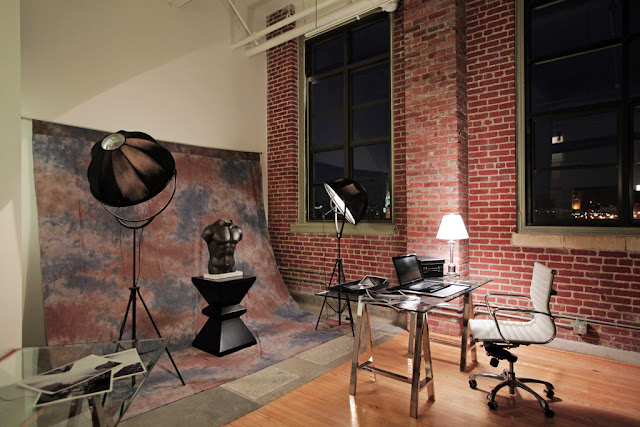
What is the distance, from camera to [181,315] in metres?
4.39

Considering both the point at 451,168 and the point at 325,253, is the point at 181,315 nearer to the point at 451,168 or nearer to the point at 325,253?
the point at 325,253

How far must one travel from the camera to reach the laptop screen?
3316 millimetres

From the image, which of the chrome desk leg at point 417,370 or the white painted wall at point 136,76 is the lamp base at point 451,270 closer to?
the chrome desk leg at point 417,370

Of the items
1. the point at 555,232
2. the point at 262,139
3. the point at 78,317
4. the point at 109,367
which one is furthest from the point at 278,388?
the point at 262,139

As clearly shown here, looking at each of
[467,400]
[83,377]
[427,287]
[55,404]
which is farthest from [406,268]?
[55,404]

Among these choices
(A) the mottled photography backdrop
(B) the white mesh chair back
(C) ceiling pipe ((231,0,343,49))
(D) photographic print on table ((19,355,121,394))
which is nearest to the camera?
(D) photographic print on table ((19,355,121,394))

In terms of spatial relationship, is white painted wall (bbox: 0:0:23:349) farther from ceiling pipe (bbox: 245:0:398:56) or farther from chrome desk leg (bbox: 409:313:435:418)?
ceiling pipe (bbox: 245:0:398:56)

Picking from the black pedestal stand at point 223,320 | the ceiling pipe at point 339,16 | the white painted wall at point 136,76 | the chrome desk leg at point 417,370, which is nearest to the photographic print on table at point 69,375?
the chrome desk leg at point 417,370

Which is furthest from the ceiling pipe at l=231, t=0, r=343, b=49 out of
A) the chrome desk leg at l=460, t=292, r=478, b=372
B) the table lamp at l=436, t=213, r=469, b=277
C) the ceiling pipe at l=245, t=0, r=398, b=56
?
the chrome desk leg at l=460, t=292, r=478, b=372

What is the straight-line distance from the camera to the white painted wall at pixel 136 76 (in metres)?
3.78

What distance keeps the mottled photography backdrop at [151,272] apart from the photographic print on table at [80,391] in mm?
1586

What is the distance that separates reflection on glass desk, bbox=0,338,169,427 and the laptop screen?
213cm

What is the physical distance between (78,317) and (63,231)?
868 mm

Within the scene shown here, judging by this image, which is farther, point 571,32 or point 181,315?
point 181,315
